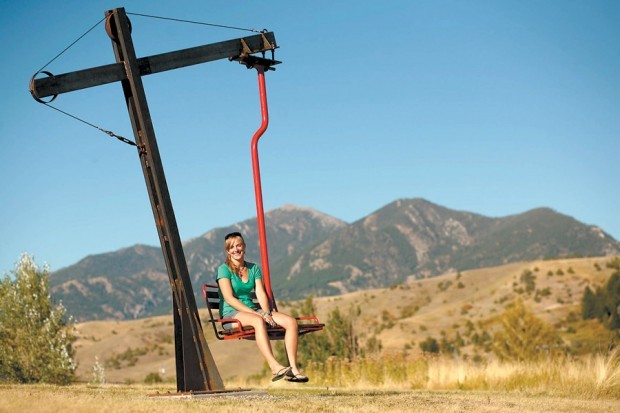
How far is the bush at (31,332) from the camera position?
23484mm

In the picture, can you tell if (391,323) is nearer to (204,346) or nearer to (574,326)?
(574,326)

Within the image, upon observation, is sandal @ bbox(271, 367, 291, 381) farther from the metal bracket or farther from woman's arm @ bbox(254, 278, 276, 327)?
the metal bracket

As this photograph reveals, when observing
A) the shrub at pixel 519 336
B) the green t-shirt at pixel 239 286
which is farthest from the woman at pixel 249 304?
the shrub at pixel 519 336

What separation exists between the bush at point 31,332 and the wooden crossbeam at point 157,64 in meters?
14.9

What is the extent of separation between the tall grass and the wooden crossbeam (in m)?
8.46

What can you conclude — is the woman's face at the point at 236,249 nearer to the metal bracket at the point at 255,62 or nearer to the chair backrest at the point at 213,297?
the chair backrest at the point at 213,297

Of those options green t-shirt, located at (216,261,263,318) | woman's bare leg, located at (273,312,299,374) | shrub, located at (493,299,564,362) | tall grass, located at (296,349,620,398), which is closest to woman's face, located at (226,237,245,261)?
green t-shirt, located at (216,261,263,318)

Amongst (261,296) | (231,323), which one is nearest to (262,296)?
(261,296)

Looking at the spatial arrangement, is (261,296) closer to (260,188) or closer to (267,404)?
(260,188)

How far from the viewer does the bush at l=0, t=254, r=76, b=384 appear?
23484mm

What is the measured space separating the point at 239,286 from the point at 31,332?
15701 millimetres

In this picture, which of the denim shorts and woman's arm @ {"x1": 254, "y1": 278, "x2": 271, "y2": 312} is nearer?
the denim shorts

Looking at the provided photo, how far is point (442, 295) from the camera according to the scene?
8125cm

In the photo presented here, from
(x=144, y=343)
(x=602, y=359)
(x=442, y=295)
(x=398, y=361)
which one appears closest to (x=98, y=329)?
(x=144, y=343)
